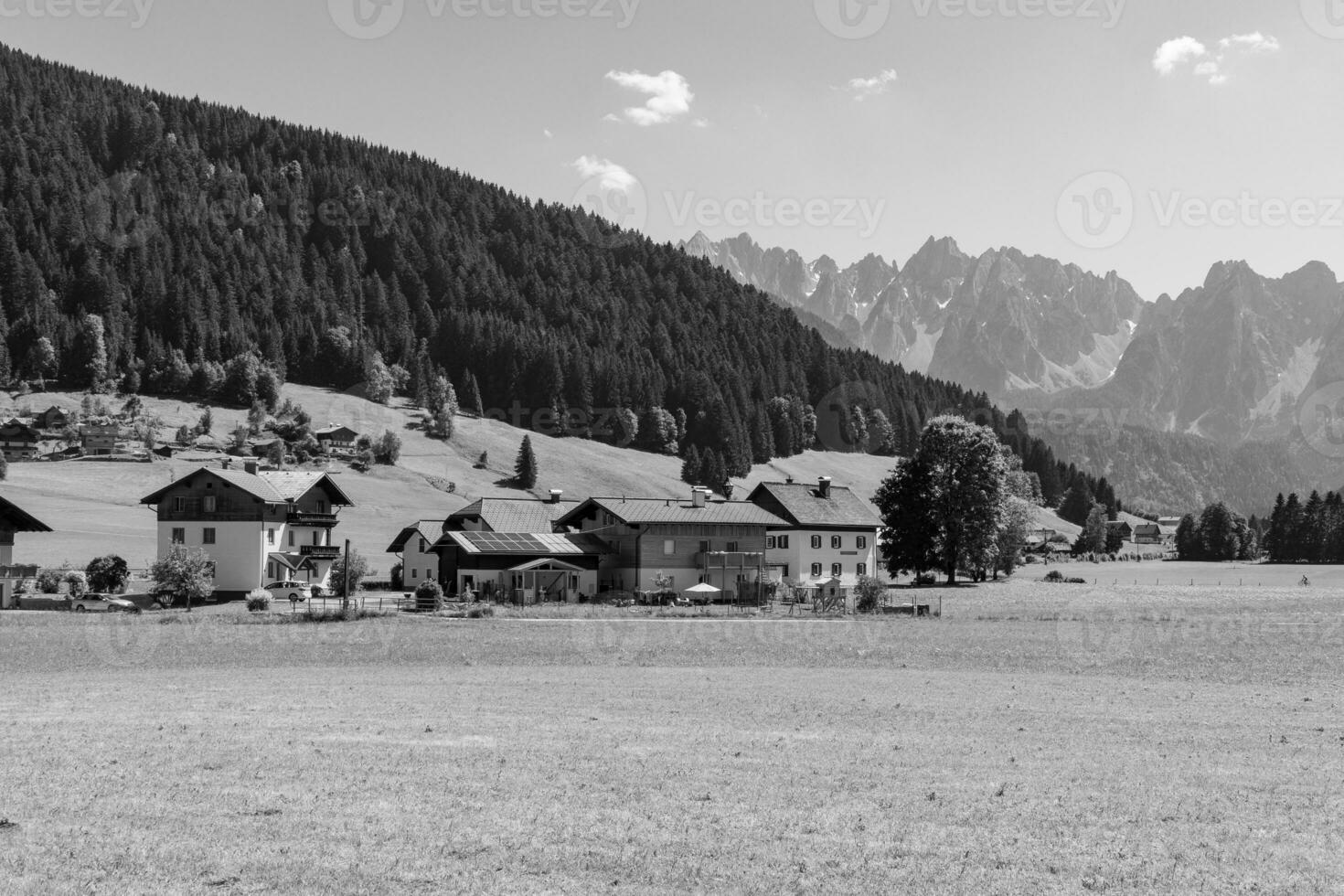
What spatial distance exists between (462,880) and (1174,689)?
75.9 feet

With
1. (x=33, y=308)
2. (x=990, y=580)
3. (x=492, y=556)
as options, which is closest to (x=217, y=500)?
(x=492, y=556)

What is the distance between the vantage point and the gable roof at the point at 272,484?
79.3 m

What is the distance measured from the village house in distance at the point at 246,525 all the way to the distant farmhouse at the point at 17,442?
8146cm

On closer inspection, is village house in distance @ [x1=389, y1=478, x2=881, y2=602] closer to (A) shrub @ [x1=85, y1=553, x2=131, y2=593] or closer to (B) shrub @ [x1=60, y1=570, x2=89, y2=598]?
(A) shrub @ [x1=85, y1=553, x2=131, y2=593]

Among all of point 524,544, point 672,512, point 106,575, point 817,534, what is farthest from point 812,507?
point 106,575

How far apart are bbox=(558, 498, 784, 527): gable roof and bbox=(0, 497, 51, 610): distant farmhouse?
115 feet

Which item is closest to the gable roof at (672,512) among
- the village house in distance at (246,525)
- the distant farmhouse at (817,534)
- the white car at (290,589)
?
the distant farmhouse at (817,534)

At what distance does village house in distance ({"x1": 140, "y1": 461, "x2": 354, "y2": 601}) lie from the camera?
3046 inches

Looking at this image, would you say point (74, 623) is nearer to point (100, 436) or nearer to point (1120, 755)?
point (1120, 755)

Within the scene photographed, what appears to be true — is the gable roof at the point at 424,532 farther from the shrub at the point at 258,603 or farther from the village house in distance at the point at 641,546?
the shrub at the point at 258,603

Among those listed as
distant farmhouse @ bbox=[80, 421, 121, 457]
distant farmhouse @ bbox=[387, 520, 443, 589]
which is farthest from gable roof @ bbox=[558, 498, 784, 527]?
distant farmhouse @ bbox=[80, 421, 121, 457]

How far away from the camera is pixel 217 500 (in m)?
79.6

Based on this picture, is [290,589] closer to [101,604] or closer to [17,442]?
[101,604]

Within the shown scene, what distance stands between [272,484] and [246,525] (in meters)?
5.03
